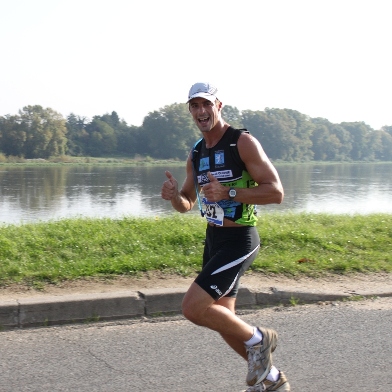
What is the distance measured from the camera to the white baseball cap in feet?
12.9

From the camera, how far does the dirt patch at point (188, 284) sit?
20.5 ft

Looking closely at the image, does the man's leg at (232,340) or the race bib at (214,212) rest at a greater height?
the race bib at (214,212)

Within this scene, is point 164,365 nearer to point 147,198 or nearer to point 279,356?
point 279,356

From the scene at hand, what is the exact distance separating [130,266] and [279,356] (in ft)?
7.95

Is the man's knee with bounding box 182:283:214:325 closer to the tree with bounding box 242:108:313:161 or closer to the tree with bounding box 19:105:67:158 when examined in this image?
the tree with bounding box 242:108:313:161

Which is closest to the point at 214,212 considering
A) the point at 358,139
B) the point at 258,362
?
the point at 258,362

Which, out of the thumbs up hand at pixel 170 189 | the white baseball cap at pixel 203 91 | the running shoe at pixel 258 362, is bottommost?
the running shoe at pixel 258 362

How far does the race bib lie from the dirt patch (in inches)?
96.4

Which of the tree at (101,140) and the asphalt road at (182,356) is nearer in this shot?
the asphalt road at (182,356)

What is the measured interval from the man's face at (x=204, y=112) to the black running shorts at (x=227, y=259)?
640 millimetres

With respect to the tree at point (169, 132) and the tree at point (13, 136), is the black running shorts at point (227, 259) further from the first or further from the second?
the tree at point (13, 136)

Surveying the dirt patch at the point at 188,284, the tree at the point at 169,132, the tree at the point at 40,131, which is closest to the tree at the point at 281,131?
the tree at the point at 169,132

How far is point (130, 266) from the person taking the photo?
6941mm

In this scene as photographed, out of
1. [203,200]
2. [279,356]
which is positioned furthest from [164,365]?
[203,200]
